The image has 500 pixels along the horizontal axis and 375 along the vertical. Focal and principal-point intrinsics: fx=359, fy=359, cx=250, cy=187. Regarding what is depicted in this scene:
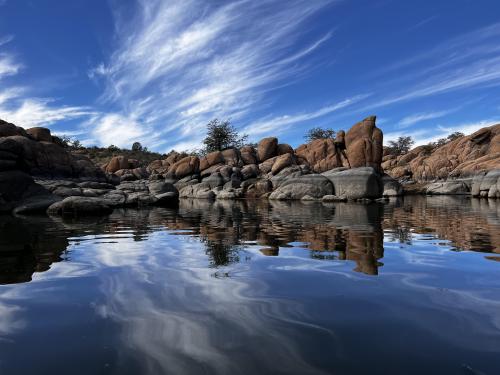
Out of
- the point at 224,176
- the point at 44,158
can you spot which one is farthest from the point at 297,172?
the point at 44,158

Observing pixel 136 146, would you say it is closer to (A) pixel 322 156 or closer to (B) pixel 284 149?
(B) pixel 284 149

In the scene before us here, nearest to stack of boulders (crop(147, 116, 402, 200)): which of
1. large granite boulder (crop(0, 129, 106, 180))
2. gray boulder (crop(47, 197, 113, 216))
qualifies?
large granite boulder (crop(0, 129, 106, 180))

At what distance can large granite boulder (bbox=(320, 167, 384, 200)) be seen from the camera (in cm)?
2927

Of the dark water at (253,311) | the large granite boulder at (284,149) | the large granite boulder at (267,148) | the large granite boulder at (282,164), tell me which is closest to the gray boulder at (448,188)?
the large granite boulder at (282,164)

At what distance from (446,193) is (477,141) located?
2191cm

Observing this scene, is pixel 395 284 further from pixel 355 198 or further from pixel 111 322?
pixel 355 198

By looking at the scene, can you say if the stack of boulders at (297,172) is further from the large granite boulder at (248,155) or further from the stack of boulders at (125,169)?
the stack of boulders at (125,169)

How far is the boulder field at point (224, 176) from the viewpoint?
1933cm

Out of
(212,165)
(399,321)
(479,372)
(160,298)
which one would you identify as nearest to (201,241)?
(160,298)

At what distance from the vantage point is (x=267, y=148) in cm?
5416

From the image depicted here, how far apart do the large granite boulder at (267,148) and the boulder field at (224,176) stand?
151 mm

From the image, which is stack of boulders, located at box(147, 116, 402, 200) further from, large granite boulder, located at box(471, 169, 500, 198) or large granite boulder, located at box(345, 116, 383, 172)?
large granite boulder, located at box(471, 169, 500, 198)

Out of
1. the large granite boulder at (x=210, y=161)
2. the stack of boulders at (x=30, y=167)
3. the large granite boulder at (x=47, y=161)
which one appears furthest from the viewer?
the large granite boulder at (x=210, y=161)

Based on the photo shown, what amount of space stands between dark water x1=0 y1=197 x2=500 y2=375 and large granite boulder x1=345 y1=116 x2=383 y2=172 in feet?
122
